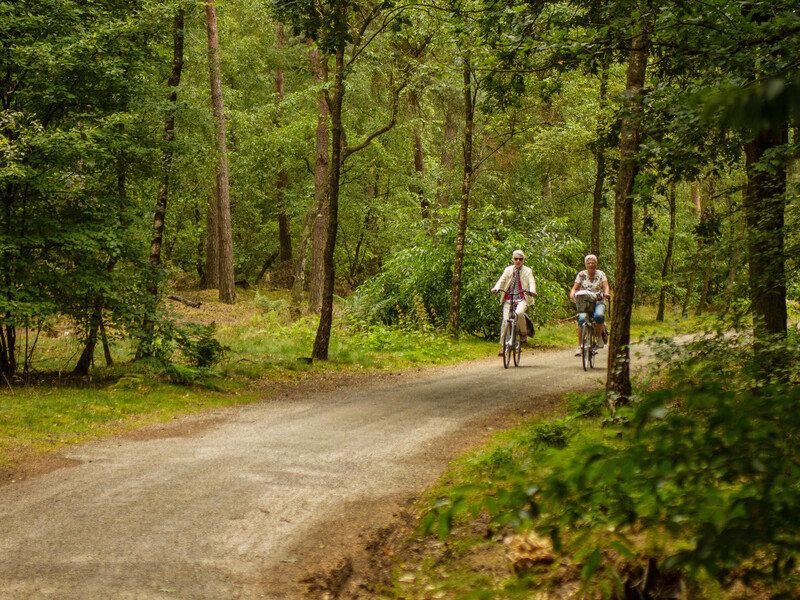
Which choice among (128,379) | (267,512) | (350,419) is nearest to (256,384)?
(128,379)

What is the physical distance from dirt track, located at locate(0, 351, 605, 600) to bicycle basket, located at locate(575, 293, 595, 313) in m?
4.42

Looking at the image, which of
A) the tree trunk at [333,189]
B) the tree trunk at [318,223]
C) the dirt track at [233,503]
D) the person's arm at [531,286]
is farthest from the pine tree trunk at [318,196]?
the dirt track at [233,503]

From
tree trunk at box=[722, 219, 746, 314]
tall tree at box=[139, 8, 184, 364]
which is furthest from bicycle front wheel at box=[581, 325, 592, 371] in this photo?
tall tree at box=[139, 8, 184, 364]

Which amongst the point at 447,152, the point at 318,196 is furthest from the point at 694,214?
the point at 318,196

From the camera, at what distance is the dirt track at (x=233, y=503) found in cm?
450

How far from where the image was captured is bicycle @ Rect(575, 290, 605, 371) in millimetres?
14266

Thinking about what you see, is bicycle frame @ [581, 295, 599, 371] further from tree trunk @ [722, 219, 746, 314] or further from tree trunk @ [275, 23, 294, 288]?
tree trunk @ [275, 23, 294, 288]

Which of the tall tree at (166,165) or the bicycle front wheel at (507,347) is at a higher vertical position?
the tall tree at (166,165)

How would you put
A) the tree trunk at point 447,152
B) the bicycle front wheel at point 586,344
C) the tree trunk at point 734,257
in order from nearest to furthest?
the tree trunk at point 734,257 < the bicycle front wheel at point 586,344 < the tree trunk at point 447,152

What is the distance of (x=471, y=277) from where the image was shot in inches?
830

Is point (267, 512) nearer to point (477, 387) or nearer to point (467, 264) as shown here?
point (477, 387)

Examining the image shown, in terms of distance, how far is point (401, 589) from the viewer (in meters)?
4.60

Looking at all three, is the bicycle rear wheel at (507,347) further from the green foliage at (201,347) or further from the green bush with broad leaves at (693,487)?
the green bush with broad leaves at (693,487)

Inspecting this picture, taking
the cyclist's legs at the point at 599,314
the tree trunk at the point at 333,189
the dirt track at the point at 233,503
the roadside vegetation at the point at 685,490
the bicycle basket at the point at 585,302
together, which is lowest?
the dirt track at the point at 233,503
